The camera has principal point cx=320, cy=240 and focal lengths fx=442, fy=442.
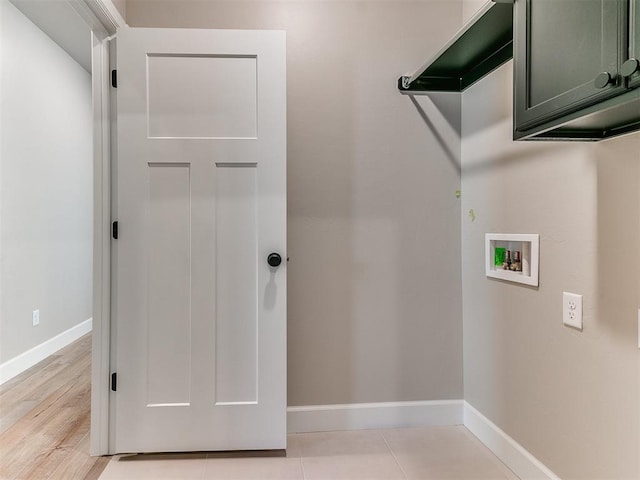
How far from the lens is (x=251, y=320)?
2.07 metres

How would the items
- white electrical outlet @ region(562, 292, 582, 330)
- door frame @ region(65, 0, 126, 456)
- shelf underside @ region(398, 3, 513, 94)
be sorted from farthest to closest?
door frame @ region(65, 0, 126, 456) → shelf underside @ region(398, 3, 513, 94) → white electrical outlet @ region(562, 292, 582, 330)

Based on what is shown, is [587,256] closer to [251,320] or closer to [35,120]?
[251,320]

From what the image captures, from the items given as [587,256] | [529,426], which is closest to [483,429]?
[529,426]

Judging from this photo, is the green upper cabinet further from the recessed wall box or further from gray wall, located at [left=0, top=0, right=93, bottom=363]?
gray wall, located at [left=0, top=0, right=93, bottom=363]

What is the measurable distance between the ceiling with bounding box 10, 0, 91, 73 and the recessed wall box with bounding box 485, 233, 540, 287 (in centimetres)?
319

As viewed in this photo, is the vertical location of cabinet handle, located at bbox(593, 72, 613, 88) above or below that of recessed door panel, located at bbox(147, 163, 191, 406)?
above

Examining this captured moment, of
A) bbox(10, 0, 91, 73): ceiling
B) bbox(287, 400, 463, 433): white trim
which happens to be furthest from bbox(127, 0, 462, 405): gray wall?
bbox(10, 0, 91, 73): ceiling

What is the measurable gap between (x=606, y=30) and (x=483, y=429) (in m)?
1.82

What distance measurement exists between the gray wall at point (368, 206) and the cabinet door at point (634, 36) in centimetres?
138

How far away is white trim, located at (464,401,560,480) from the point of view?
1770 millimetres

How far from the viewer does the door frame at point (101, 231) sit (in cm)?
202


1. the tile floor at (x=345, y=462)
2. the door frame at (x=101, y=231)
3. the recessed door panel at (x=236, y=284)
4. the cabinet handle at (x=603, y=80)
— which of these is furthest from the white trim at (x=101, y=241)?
the cabinet handle at (x=603, y=80)

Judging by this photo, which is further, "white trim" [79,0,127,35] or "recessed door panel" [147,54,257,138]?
"recessed door panel" [147,54,257,138]

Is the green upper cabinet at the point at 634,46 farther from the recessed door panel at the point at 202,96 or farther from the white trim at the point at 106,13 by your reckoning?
the white trim at the point at 106,13
